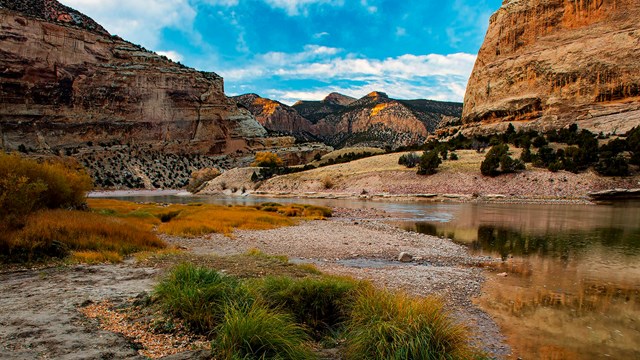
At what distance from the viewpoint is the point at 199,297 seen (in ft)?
18.6

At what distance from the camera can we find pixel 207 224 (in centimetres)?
2078

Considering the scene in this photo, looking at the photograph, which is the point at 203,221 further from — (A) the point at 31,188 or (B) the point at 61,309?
(B) the point at 61,309

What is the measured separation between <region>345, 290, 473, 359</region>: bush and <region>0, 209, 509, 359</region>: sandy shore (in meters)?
1.74

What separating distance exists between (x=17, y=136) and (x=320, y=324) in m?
120

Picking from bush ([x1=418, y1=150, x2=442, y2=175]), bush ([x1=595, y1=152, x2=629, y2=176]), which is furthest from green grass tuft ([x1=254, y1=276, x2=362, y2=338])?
bush ([x1=595, y1=152, x2=629, y2=176])

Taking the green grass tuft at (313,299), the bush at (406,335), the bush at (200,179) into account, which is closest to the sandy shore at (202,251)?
the bush at (406,335)

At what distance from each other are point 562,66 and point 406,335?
86.4 m

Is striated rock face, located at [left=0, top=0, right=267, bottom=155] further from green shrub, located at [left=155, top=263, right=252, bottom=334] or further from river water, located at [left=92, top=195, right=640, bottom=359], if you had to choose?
river water, located at [left=92, top=195, right=640, bottom=359]

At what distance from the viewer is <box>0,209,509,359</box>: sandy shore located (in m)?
4.73

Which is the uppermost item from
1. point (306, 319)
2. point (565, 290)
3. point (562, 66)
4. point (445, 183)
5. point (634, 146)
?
point (562, 66)

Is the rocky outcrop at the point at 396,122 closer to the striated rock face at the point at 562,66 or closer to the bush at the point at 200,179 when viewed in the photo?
the striated rock face at the point at 562,66

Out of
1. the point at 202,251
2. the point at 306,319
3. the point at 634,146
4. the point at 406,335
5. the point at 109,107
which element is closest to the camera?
the point at 406,335

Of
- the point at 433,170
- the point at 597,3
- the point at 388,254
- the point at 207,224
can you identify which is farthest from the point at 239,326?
the point at 597,3

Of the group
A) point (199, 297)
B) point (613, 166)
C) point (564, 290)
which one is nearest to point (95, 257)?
point (199, 297)
